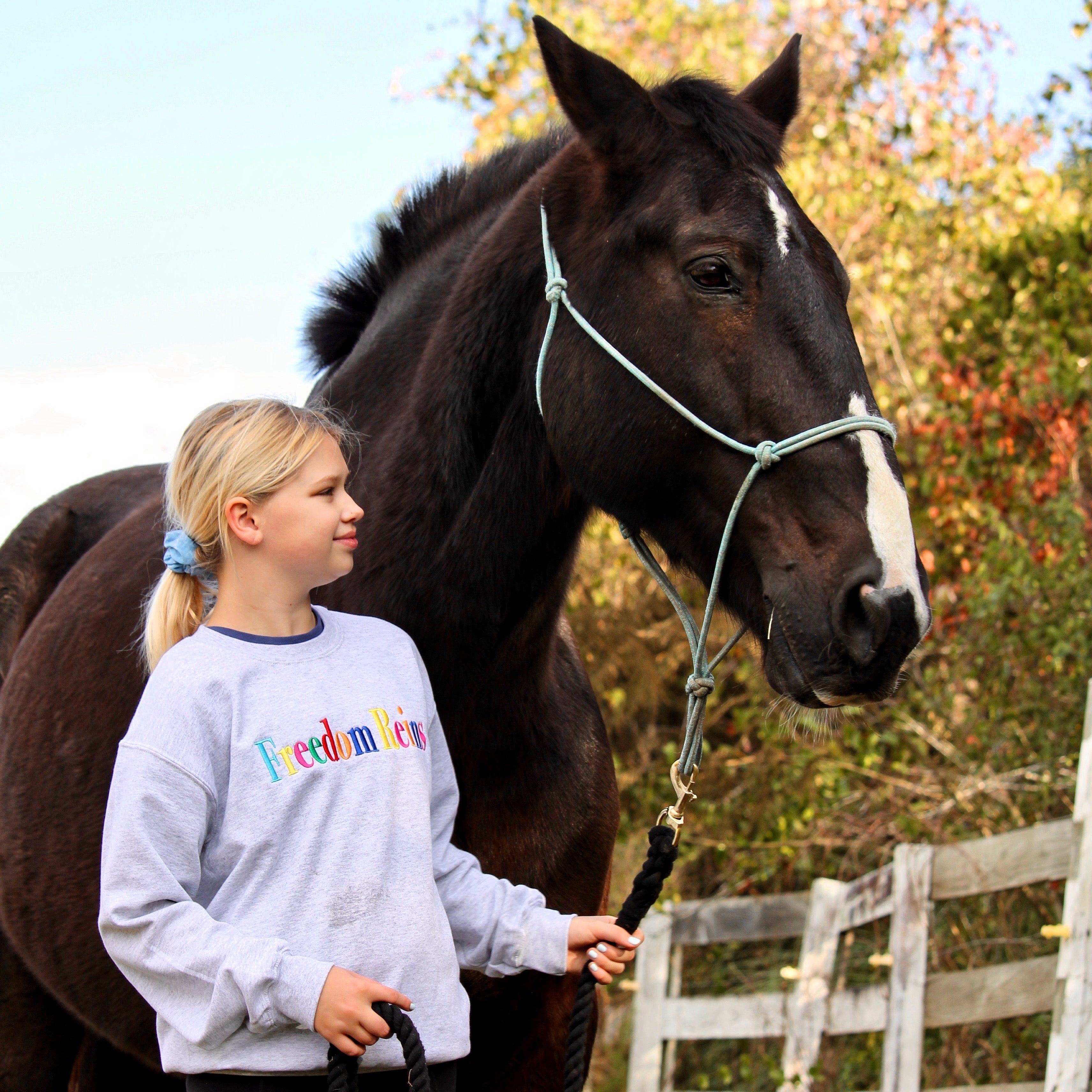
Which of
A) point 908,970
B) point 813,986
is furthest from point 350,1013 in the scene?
point 813,986

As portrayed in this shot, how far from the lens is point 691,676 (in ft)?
6.53

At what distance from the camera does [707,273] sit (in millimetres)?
2047

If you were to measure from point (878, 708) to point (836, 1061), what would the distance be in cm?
168

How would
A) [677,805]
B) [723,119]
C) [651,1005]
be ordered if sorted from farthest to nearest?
1. [651,1005]
2. [723,119]
3. [677,805]

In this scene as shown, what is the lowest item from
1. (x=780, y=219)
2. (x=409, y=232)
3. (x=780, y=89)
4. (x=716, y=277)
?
(x=716, y=277)

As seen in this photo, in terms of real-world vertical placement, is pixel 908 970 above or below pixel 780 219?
below

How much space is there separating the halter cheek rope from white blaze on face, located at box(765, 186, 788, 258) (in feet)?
1.01

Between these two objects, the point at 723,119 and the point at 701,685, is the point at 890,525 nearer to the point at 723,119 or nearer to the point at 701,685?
the point at 701,685

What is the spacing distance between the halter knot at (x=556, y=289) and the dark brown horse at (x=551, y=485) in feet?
0.07

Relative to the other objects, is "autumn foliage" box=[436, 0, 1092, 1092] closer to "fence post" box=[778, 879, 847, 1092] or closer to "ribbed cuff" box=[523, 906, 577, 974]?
"fence post" box=[778, 879, 847, 1092]

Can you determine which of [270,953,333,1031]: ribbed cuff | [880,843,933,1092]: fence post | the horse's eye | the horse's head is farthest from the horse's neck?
[880,843,933,1092]: fence post

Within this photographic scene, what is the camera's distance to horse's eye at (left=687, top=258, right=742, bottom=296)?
2.03m

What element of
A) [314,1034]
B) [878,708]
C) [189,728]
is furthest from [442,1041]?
[878,708]

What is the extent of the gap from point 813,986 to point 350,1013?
4219 millimetres
